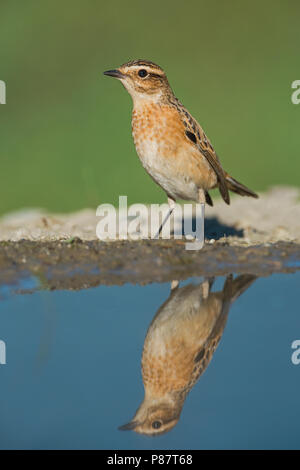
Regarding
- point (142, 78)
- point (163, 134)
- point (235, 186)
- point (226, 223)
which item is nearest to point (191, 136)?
point (163, 134)

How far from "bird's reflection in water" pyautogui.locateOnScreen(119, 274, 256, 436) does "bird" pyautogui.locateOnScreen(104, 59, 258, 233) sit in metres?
2.01

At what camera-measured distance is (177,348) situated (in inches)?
183

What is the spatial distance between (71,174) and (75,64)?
13.3 ft

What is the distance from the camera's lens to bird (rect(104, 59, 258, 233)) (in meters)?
7.34

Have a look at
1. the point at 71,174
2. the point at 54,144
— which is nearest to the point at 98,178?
the point at 71,174

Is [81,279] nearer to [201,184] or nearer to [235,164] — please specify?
[201,184]

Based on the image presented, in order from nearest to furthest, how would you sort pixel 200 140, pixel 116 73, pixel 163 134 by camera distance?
pixel 163 134, pixel 116 73, pixel 200 140

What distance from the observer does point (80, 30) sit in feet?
54.4

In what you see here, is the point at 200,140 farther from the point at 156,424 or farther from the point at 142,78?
the point at 156,424

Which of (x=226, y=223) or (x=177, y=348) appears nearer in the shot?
(x=177, y=348)

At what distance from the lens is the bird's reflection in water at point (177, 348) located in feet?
13.2

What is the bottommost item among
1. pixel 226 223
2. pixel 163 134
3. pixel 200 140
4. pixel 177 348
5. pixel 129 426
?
pixel 129 426

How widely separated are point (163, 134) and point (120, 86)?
777 cm

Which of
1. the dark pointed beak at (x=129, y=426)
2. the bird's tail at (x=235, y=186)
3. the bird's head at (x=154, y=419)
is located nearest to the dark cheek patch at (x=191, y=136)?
the bird's tail at (x=235, y=186)
